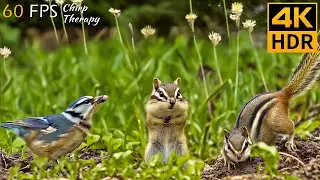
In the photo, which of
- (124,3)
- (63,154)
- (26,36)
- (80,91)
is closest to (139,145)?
(63,154)

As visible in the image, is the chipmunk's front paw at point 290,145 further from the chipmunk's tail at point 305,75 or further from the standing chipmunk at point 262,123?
the chipmunk's tail at point 305,75

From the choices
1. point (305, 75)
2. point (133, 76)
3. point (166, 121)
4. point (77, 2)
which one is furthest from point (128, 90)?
point (166, 121)

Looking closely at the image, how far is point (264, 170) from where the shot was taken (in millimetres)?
5785

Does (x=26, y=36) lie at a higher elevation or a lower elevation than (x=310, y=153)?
higher

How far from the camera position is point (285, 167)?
19.2 feet

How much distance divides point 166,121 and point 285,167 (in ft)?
2.32

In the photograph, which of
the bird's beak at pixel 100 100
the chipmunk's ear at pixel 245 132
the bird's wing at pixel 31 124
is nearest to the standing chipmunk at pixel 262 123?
the chipmunk's ear at pixel 245 132

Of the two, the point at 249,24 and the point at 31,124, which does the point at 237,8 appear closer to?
the point at 249,24

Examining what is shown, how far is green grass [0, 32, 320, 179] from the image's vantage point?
5.77 meters

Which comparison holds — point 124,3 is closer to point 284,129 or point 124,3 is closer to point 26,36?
point 26,36

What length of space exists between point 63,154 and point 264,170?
1089 millimetres

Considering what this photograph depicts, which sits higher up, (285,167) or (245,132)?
(245,132)

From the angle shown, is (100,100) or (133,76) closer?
(100,100)

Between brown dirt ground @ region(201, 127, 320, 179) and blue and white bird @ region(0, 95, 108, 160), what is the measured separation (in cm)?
75
